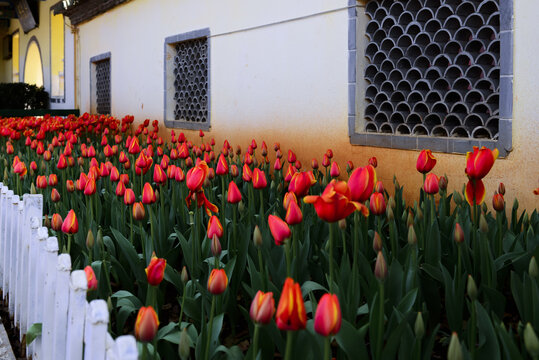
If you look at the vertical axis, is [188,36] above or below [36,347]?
above

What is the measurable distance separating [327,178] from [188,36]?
15.1ft

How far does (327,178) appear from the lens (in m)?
4.50

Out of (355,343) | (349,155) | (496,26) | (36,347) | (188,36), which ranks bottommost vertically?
(36,347)

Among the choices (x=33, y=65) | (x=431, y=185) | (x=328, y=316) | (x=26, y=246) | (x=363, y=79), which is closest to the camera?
(x=328, y=316)

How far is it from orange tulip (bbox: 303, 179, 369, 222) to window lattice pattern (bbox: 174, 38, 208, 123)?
6589 mm

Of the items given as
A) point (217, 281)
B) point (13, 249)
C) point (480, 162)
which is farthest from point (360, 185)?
point (13, 249)

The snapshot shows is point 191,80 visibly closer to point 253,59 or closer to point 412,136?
point 253,59

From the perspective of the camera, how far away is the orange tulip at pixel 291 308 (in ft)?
4.29

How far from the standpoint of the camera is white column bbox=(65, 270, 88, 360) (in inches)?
71.8

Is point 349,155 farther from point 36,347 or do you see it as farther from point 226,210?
point 36,347

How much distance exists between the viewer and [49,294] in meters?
2.26

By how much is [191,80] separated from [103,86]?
14.8 feet

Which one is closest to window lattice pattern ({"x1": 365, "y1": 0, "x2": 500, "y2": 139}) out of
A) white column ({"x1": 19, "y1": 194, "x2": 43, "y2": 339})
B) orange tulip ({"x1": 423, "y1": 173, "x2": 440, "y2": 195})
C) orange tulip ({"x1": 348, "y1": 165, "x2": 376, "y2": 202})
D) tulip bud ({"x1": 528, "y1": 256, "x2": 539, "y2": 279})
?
orange tulip ({"x1": 423, "y1": 173, "x2": 440, "y2": 195})

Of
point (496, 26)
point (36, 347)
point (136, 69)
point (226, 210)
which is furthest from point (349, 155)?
point (136, 69)
